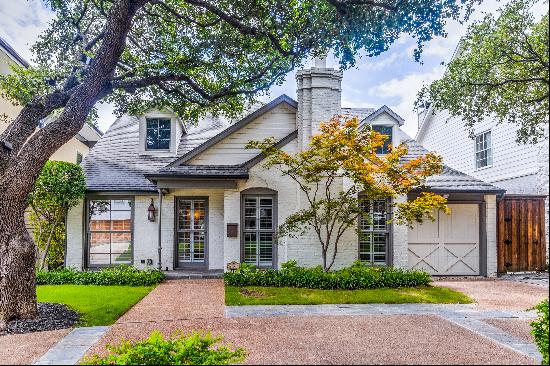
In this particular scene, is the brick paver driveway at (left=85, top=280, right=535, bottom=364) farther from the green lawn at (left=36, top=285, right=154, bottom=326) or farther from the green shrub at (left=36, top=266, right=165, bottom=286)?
the green shrub at (left=36, top=266, right=165, bottom=286)

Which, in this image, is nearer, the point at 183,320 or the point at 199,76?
the point at 183,320

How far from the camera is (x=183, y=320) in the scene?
6645 millimetres

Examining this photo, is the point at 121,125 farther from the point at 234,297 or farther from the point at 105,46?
the point at 234,297

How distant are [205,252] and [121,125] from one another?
253 inches

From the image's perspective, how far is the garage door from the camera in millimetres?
11477

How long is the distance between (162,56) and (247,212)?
4894 mm

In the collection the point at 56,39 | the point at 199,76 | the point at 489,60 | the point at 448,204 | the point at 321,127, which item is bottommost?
the point at 448,204

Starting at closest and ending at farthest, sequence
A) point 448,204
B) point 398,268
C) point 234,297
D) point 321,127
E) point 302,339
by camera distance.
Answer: point 302,339 < point 234,297 < point 321,127 < point 398,268 < point 448,204

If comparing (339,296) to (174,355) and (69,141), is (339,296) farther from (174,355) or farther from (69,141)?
(69,141)

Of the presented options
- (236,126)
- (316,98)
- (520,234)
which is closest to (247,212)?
(236,126)

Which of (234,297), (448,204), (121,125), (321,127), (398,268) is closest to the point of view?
(234,297)

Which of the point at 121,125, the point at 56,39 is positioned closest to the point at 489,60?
the point at 56,39

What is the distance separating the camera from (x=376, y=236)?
11.2 meters

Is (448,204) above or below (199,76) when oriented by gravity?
below
